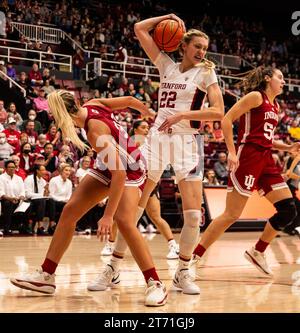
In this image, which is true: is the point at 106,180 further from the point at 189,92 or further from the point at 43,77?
the point at 43,77

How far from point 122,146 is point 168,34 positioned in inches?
47.6

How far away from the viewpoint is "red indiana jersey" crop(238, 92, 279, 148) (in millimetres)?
5855

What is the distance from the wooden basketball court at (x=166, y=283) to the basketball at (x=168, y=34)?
6.49 ft

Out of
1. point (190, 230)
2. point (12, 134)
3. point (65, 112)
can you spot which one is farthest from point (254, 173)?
point (12, 134)

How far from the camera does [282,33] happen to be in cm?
2969

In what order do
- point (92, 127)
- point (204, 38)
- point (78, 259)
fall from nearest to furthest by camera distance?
point (92, 127) → point (204, 38) → point (78, 259)

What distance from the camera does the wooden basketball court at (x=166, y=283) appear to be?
165 inches

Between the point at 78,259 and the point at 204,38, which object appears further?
the point at 78,259

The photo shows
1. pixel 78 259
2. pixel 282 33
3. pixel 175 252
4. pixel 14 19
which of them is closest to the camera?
pixel 78 259

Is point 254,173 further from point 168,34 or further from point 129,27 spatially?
point 129,27

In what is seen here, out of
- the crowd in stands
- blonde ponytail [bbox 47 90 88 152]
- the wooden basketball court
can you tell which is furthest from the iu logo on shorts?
the crowd in stands

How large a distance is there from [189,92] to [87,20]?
15980 millimetres

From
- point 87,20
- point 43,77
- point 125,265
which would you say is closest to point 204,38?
point 125,265

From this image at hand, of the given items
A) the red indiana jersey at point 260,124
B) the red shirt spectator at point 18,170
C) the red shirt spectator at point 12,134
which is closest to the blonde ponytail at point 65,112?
the red indiana jersey at point 260,124
